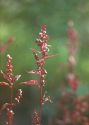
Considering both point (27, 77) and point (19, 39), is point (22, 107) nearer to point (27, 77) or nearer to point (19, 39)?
point (27, 77)

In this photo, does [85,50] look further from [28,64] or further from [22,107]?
[22,107]

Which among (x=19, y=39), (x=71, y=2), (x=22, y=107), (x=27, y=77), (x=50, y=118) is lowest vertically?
(x=50, y=118)

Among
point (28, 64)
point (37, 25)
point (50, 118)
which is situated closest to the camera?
point (50, 118)

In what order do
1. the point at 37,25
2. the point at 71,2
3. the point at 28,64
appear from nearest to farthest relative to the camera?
the point at 71,2 < the point at 37,25 < the point at 28,64

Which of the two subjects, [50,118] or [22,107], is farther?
[22,107]

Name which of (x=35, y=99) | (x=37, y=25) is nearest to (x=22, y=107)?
(x=35, y=99)

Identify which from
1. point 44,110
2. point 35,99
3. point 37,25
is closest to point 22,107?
point 35,99

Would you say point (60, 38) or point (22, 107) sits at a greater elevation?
point (60, 38)
